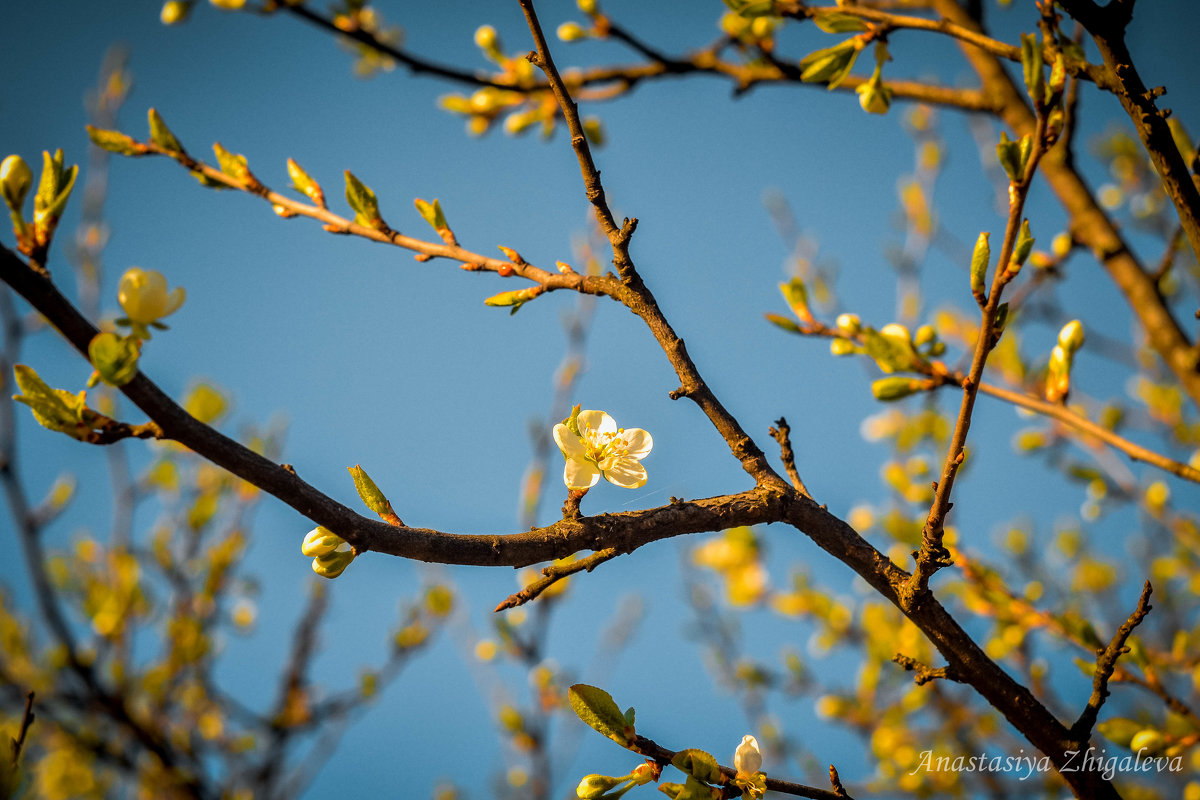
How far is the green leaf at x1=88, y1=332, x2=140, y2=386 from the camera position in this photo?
69 centimetres

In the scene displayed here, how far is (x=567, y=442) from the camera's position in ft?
3.35

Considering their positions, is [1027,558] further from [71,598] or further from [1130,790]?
[71,598]

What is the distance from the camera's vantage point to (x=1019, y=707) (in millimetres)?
983

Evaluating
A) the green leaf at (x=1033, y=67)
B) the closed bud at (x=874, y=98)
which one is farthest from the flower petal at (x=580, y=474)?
the closed bud at (x=874, y=98)

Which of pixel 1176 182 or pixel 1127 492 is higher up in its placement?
pixel 1127 492

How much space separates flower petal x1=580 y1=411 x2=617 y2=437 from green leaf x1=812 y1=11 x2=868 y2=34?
30.2 inches

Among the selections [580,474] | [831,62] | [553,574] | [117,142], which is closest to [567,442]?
[580,474]

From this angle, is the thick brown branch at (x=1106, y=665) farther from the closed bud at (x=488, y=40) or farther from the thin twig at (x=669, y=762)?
the closed bud at (x=488, y=40)

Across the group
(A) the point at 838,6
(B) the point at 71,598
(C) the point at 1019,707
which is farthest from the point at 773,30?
(B) the point at 71,598

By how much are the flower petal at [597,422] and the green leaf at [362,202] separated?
1.60 feet

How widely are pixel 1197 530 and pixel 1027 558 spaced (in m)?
1.07

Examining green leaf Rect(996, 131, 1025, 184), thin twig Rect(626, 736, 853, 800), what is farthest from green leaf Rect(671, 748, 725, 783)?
green leaf Rect(996, 131, 1025, 184)

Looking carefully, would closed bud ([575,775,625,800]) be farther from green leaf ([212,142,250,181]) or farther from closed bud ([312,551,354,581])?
green leaf ([212,142,250,181])

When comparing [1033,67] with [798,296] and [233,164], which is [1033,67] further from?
[233,164]
